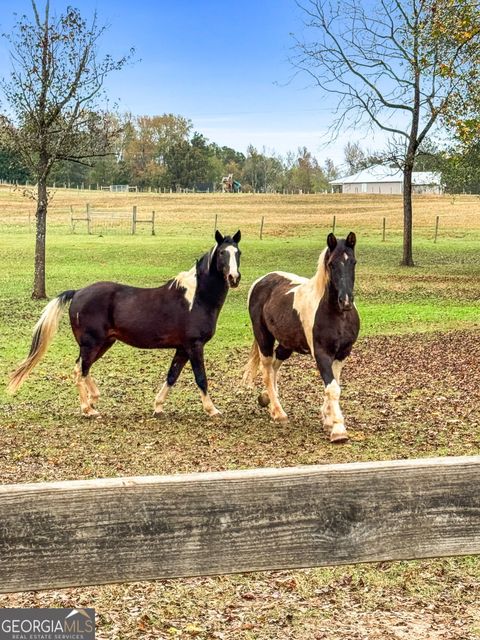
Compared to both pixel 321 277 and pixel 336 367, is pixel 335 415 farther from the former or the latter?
pixel 321 277

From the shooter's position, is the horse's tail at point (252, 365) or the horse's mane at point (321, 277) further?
the horse's tail at point (252, 365)

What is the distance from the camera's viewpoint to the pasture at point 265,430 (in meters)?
5.17

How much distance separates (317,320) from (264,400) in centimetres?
208

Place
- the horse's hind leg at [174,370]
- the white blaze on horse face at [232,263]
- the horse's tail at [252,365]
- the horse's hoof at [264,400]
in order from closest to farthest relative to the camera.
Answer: the white blaze on horse face at [232,263] < the horse's hind leg at [174,370] < the horse's tail at [252,365] < the horse's hoof at [264,400]

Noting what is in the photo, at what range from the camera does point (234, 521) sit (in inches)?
108

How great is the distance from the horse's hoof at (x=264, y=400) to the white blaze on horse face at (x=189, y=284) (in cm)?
160

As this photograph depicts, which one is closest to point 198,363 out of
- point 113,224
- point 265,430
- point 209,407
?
point 209,407

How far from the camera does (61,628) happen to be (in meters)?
3.10

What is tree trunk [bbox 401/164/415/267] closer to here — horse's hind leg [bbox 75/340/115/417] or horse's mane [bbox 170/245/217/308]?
horse's mane [bbox 170/245/217/308]

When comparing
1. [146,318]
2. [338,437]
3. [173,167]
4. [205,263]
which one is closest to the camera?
[338,437]

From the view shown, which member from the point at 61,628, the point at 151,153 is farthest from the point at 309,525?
the point at 151,153

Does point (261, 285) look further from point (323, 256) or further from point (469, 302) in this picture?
point (469, 302)

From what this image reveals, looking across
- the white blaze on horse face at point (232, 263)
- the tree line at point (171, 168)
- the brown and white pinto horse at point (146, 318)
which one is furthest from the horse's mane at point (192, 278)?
the tree line at point (171, 168)

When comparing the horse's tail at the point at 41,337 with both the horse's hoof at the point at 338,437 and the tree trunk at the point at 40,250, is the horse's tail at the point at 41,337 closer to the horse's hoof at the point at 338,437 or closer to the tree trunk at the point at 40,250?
the horse's hoof at the point at 338,437
